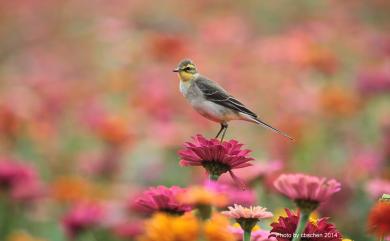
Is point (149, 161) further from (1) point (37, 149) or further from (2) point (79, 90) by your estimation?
(2) point (79, 90)

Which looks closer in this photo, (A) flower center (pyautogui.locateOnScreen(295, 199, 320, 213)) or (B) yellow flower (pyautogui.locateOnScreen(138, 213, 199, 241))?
(B) yellow flower (pyautogui.locateOnScreen(138, 213, 199, 241))

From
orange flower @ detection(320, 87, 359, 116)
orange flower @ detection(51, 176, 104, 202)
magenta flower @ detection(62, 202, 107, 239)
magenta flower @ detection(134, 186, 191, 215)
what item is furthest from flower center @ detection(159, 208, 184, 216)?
orange flower @ detection(320, 87, 359, 116)

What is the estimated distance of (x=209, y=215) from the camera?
53.4 inches

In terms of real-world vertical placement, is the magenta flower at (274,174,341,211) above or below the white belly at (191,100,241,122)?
below

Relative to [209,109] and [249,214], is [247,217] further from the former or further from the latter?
[209,109]

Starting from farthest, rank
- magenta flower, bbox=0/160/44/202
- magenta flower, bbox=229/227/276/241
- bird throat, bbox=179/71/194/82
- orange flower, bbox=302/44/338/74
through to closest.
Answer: orange flower, bbox=302/44/338/74 < magenta flower, bbox=0/160/44/202 < bird throat, bbox=179/71/194/82 < magenta flower, bbox=229/227/276/241

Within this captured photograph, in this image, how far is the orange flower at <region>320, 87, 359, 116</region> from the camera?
4828 mm

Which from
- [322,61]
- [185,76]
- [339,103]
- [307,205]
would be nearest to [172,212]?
[307,205]

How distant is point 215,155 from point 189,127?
11.9 feet

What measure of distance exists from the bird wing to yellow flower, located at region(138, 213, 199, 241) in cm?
114

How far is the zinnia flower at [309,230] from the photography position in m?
1.37

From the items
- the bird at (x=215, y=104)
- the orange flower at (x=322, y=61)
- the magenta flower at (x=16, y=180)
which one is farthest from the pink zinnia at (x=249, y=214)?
the orange flower at (x=322, y=61)

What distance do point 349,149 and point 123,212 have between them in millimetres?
1759

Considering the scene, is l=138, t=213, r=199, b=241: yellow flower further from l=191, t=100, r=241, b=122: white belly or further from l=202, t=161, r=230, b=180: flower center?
l=191, t=100, r=241, b=122: white belly
